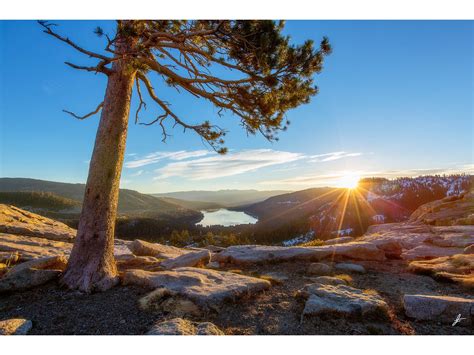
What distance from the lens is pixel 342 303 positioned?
17.6ft

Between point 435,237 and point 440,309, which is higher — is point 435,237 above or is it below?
below

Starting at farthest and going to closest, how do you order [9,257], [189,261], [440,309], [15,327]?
[189,261]
[9,257]
[440,309]
[15,327]

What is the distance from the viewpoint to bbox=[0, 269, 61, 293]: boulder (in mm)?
6391

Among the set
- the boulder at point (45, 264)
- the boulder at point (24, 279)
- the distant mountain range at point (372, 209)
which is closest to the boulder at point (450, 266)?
the boulder at point (24, 279)

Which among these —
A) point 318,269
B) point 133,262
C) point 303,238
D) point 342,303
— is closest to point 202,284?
point 342,303

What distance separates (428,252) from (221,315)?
1049 cm

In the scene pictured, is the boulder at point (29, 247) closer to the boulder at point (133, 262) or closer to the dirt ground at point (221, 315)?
the boulder at point (133, 262)

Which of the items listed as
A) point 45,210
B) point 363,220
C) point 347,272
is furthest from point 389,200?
point 45,210

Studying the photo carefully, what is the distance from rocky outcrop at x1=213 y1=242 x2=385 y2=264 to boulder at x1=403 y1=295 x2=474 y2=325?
526 cm

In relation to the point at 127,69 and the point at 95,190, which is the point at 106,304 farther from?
the point at 127,69

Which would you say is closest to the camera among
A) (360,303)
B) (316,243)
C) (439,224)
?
(360,303)

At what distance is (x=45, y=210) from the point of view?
607ft

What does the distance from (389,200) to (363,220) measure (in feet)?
69.3

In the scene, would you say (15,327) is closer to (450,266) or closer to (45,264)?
(45,264)
